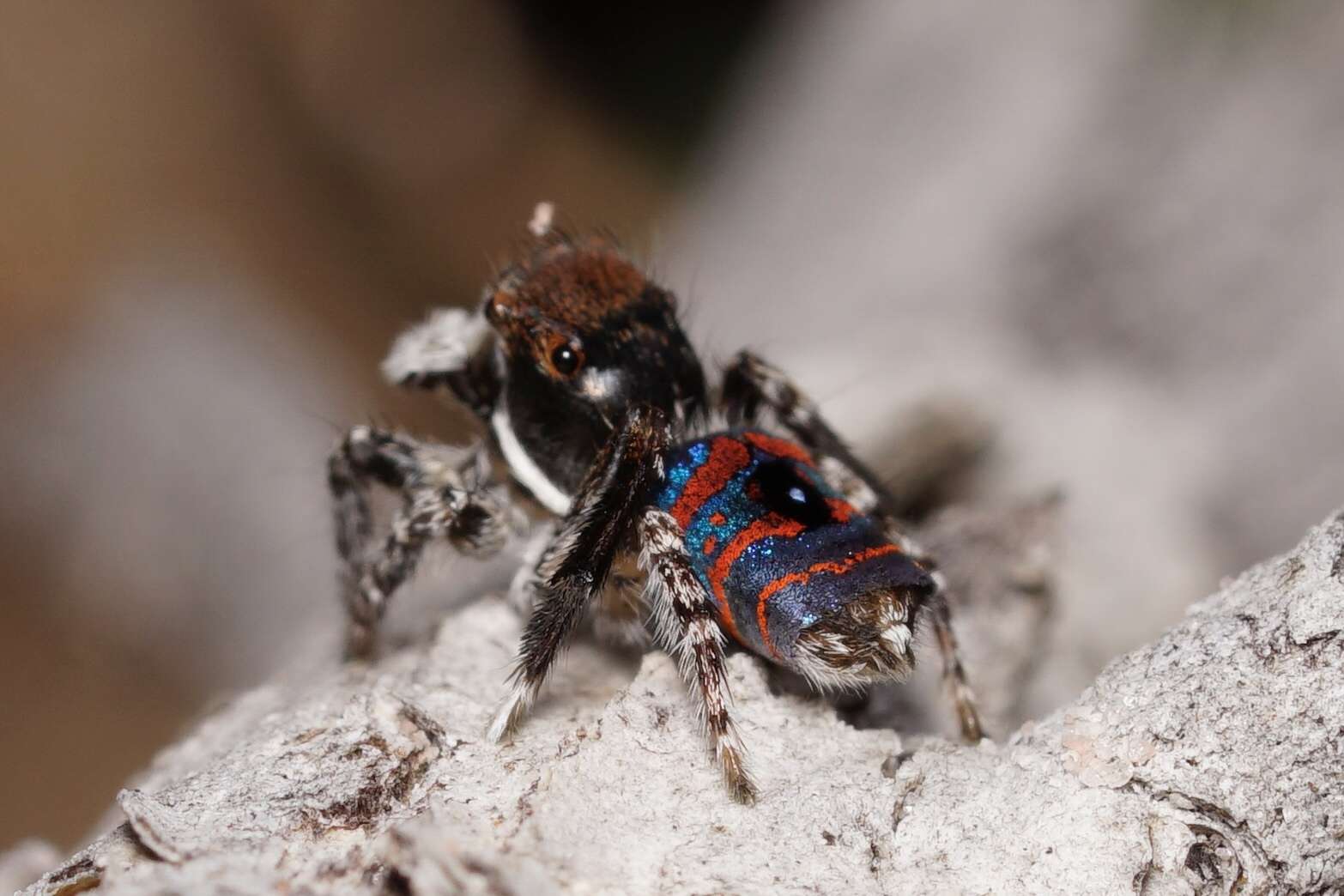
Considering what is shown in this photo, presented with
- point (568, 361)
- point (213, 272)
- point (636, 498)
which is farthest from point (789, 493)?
point (213, 272)

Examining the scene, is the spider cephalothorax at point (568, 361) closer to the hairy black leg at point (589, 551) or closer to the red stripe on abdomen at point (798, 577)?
the hairy black leg at point (589, 551)

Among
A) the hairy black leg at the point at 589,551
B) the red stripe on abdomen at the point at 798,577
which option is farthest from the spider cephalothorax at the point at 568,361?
the red stripe on abdomen at the point at 798,577

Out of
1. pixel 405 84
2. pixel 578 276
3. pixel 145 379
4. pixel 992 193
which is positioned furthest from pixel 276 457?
pixel 992 193

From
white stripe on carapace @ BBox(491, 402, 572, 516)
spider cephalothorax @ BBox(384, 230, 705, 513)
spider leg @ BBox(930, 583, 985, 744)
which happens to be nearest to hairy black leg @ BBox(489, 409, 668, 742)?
spider cephalothorax @ BBox(384, 230, 705, 513)

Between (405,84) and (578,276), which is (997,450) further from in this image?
(405,84)

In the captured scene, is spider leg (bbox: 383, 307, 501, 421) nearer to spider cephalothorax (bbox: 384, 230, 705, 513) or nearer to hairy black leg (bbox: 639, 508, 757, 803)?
spider cephalothorax (bbox: 384, 230, 705, 513)

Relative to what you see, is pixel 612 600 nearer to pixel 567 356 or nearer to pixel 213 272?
pixel 567 356
